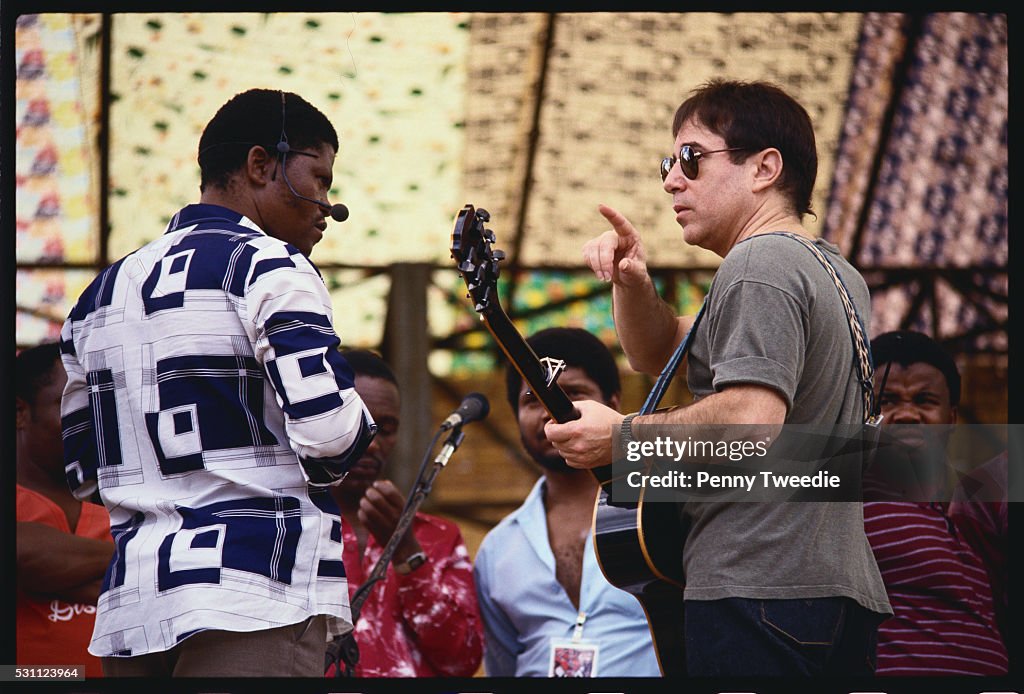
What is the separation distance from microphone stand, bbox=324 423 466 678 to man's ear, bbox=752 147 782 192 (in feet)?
3.14

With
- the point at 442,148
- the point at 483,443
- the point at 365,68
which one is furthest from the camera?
the point at 483,443

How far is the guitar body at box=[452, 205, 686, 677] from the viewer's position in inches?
97.0

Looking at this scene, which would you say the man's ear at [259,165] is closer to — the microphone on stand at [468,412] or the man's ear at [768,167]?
the microphone on stand at [468,412]

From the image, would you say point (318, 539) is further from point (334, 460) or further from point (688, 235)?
point (688, 235)

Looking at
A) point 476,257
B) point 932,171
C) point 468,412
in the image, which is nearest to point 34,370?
point 468,412

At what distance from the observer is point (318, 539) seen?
7.41 feet

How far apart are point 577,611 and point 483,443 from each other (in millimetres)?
3384

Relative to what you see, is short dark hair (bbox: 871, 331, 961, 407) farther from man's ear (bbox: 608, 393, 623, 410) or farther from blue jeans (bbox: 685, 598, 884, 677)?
blue jeans (bbox: 685, 598, 884, 677)

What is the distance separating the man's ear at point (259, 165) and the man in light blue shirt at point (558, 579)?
1289 millimetres

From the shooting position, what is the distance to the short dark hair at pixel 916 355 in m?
3.52

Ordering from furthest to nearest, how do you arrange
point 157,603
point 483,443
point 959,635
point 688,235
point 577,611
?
1. point 483,443
2. point 577,611
3. point 959,635
4. point 688,235
5. point 157,603

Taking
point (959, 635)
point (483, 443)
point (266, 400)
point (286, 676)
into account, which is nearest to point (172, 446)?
point (266, 400)

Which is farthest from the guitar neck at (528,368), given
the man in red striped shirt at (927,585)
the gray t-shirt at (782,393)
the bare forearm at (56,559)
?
the bare forearm at (56,559)

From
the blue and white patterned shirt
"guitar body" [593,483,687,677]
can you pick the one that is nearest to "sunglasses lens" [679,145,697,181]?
"guitar body" [593,483,687,677]
